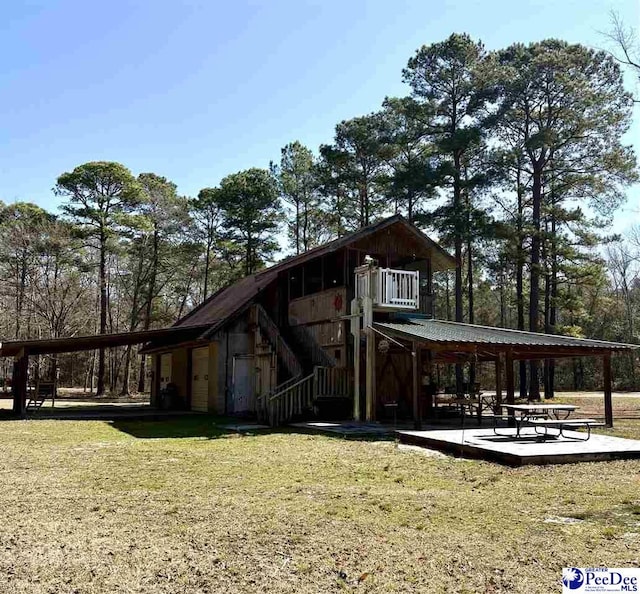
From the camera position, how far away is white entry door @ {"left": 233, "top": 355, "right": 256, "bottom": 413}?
18.9 metres

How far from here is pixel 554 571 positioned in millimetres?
3865

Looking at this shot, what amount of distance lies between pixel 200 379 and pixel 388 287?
859 centimetres

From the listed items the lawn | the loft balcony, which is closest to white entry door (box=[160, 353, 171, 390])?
the loft balcony

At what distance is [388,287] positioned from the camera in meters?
15.0

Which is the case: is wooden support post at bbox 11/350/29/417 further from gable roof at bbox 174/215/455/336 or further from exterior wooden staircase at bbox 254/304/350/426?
exterior wooden staircase at bbox 254/304/350/426

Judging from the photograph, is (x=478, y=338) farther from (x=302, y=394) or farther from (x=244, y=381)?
(x=244, y=381)

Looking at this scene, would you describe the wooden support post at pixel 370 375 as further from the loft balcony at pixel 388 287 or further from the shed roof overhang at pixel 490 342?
the loft balcony at pixel 388 287

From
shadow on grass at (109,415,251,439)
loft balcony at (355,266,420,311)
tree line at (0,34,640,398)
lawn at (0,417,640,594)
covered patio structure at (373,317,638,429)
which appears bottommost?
shadow on grass at (109,415,251,439)

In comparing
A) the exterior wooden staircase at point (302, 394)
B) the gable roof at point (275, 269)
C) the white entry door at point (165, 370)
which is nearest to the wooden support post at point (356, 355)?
the exterior wooden staircase at point (302, 394)

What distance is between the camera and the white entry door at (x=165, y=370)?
23.3m

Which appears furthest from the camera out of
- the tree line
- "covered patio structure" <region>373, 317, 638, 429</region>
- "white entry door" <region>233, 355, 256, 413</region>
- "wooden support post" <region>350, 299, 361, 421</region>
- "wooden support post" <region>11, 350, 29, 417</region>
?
the tree line

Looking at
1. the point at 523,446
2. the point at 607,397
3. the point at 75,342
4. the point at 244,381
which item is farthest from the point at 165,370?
the point at 523,446

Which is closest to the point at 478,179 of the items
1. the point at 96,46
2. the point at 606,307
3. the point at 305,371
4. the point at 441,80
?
the point at 441,80

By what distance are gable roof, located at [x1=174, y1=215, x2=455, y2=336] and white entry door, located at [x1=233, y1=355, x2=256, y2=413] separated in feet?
4.83
